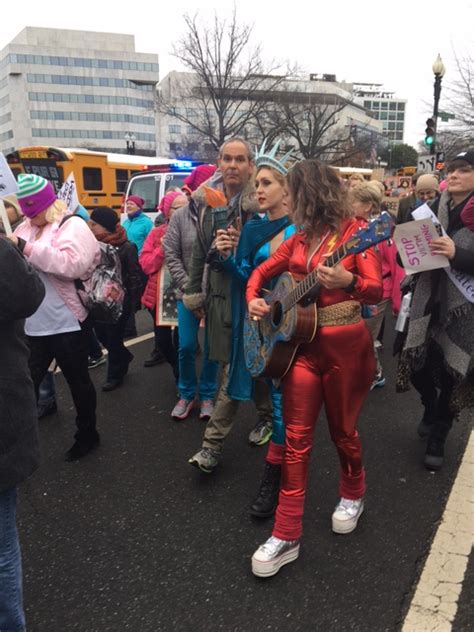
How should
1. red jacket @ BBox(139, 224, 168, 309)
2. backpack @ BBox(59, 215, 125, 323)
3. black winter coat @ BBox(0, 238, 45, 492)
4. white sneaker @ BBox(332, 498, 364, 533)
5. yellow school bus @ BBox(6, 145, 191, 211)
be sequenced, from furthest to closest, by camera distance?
yellow school bus @ BBox(6, 145, 191, 211)
red jacket @ BBox(139, 224, 168, 309)
backpack @ BBox(59, 215, 125, 323)
white sneaker @ BBox(332, 498, 364, 533)
black winter coat @ BBox(0, 238, 45, 492)

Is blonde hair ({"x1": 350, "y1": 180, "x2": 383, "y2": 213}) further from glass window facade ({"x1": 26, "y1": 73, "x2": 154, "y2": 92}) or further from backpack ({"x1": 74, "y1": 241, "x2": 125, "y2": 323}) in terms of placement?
glass window facade ({"x1": 26, "y1": 73, "x2": 154, "y2": 92})

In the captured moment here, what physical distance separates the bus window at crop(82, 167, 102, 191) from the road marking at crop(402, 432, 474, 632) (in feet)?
50.7

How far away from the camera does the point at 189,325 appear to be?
3.96m

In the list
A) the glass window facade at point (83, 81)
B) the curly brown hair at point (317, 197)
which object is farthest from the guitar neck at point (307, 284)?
the glass window facade at point (83, 81)

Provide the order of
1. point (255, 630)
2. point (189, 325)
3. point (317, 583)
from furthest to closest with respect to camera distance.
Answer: point (189, 325), point (317, 583), point (255, 630)

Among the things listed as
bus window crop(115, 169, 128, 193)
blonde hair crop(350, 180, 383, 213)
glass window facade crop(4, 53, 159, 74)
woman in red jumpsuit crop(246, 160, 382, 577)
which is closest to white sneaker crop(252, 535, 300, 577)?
woman in red jumpsuit crop(246, 160, 382, 577)

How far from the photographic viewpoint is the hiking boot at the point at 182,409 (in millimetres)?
4098

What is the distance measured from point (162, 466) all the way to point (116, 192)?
14.7 m

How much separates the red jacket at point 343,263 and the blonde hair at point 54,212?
57.6 inches

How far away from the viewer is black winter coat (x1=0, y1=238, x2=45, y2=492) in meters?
1.70

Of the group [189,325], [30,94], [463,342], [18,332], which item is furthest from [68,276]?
[30,94]

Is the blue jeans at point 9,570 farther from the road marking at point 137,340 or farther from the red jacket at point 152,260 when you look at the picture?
the road marking at point 137,340

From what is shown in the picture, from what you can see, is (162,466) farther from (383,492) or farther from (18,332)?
(18,332)

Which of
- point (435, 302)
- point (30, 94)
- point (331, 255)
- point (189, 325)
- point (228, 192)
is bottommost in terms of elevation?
point (189, 325)
